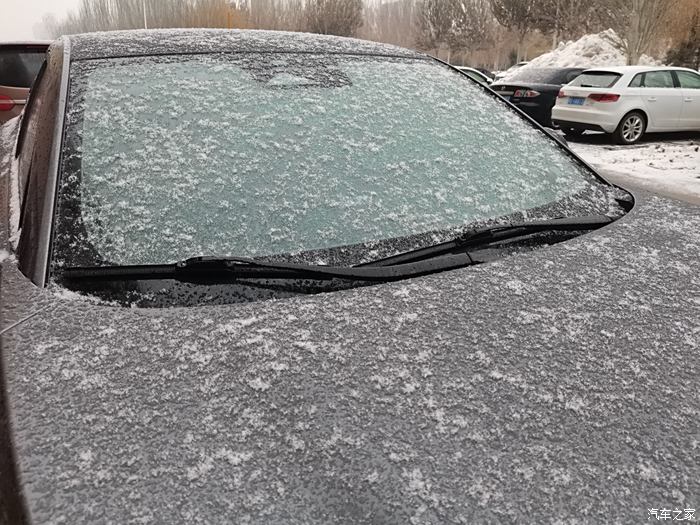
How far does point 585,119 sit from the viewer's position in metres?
9.14

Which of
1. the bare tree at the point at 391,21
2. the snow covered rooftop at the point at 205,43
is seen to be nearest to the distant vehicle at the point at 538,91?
the snow covered rooftop at the point at 205,43

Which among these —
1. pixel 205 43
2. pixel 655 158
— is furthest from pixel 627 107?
pixel 205 43

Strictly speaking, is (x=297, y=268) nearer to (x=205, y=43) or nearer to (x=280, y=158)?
(x=280, y=158)

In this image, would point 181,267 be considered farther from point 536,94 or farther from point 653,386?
point 536,94

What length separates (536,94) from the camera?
1058 cm

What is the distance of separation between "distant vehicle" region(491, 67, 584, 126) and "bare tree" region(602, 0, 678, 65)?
46.8ft

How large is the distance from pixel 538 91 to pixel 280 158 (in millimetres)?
10363

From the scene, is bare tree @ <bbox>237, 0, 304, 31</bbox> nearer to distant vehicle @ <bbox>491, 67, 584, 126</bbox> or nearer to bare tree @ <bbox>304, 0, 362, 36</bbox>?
bare tree @ <bbox>304, 0, 362, 36</bbox>

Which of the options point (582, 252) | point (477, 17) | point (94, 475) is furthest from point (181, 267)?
point (477, 17)

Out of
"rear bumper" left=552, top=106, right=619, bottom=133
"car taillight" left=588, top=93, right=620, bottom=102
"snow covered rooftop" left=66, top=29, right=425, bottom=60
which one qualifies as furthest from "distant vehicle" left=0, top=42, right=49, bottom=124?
"car taillight" left=588, top=93, right=620, bottom=102

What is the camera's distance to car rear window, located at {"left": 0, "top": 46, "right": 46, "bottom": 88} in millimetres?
5496

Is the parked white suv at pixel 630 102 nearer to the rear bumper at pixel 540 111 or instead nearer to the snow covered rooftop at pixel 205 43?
the rear bumper at pixel 540 111

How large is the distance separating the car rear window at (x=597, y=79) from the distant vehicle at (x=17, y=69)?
780cm

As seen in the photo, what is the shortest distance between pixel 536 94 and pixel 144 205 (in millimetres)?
10590
